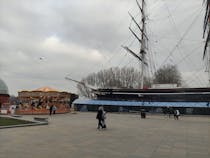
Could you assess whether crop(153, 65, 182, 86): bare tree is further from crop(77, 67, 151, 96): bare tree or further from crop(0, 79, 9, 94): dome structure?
crop(0, 79, 9, 94): dome structure

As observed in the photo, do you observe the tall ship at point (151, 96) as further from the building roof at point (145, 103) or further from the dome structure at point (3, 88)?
the dome structure at point (3, 88)

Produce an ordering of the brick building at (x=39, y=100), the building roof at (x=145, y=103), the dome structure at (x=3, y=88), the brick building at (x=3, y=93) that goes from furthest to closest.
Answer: the dome structure at (x=3, y=88) < the building roof at (x=145, y=103) < the brick building at (x=3, y=93) < the brick building at (x=39, y=100)

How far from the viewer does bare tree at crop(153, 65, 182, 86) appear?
83312 mm

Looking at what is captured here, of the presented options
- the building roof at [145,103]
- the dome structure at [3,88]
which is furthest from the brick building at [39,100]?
the building roof at [145,103]

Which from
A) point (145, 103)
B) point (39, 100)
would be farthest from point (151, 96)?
point (39, 100)

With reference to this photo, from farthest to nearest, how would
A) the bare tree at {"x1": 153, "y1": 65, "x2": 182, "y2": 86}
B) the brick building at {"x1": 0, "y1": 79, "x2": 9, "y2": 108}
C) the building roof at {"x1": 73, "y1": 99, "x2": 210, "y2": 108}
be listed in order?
the bare tree at {"x1": 153, "y1": 65, "x2": 182, "y2": 86} → the building roof at {"x1": 73, "y1": 99, "x2": 210, "y2": 108} → the brick building at {"x1": 0, "y1": 79, "x2": 9, "y2": 108}

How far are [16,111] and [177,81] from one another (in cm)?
4888

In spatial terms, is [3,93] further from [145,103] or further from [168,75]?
[168,75]

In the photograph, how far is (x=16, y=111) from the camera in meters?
44.4

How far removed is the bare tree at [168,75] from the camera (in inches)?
3280

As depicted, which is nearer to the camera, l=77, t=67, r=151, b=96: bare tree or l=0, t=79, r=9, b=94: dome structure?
l=0, t=79, r=9, b=94: dome structure

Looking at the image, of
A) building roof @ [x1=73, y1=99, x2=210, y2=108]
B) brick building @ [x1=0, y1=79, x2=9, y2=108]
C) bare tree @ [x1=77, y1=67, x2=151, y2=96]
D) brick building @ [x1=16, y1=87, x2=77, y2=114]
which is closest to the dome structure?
brick building @ [x1=0, y1=79, x2=9, y2=108]

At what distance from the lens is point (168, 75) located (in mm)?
84812

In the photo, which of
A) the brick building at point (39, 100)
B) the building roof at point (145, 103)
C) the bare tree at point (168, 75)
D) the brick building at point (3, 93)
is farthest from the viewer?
the bare tree at point (168, 75)
